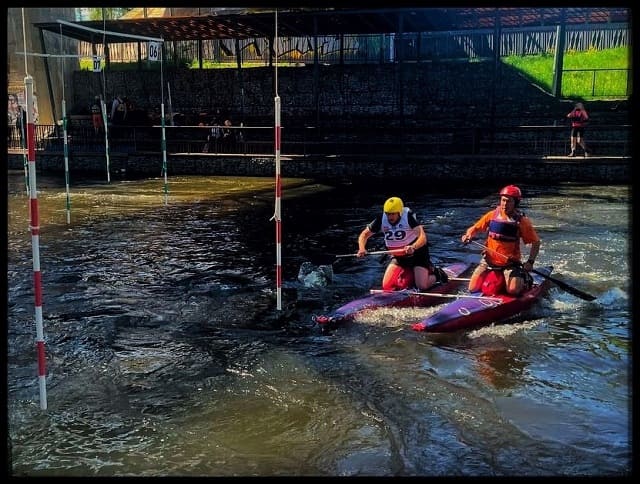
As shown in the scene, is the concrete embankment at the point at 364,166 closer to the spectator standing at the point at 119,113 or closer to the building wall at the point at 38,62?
the spectator standing at the point at 119,113

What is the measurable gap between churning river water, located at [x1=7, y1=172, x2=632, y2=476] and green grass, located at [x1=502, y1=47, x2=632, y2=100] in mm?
16318

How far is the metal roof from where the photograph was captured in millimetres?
22844

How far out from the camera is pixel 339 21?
2508 centimetres

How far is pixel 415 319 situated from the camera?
7.78m

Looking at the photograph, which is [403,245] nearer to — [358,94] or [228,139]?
[228,139]

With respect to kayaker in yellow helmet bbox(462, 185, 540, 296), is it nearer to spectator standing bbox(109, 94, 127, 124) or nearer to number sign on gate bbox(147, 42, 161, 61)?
number sign on gate bbox(147, 42, 161, 61)

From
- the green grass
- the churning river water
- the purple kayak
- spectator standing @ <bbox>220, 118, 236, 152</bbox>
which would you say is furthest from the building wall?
the purple kayak

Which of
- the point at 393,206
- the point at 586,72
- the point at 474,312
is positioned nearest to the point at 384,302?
the point at 474,312

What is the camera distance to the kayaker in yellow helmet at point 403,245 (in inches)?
312

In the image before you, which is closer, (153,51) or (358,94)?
(153,51)

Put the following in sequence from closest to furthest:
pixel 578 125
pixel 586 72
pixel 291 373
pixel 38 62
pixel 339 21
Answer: pixel 291 373 < pixel 578 125 < pixel 339 21 < pixel 586 72 < pixel 38 62

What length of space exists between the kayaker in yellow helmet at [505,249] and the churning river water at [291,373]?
493mm

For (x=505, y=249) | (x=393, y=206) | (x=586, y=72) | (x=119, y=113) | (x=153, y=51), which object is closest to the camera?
(x=505, y=249)

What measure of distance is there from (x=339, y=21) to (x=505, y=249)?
1950 cm
